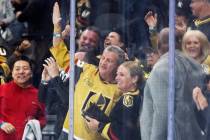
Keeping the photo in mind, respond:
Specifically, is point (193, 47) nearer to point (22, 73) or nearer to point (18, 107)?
point (22, 73)

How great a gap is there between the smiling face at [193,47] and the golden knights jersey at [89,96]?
2.58 feet

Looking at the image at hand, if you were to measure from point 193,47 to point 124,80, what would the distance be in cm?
73

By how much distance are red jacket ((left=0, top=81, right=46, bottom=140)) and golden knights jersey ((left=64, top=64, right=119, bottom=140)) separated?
0.37 meters

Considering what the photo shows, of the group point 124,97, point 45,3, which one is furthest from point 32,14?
point 124,97

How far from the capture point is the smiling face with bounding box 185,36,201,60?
298 inches

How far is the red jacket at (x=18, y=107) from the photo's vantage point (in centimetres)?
812

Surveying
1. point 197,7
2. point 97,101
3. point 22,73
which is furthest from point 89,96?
point 197,7

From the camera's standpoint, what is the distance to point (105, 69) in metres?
7.85

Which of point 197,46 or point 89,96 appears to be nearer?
point 197,46

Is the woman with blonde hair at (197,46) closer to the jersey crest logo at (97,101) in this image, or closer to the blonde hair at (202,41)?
the blonde hair at (202,41)

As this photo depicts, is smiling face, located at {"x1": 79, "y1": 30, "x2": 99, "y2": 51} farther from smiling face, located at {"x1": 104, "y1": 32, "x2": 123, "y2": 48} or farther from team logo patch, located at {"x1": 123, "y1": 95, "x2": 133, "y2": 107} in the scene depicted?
team logo patch, located at {"x1": 123, "y1": 95, "x2": 133, "y2": 107}

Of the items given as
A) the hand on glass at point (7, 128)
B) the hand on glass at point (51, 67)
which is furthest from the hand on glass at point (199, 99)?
the hand on glass at point (7, 128)

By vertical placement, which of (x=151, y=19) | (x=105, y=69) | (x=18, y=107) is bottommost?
(x=18, y=107)

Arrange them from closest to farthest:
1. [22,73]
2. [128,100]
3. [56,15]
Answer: [128,100] → [56,15] → [22,73]
